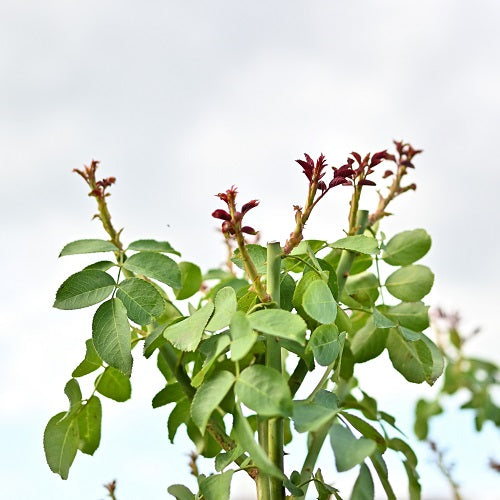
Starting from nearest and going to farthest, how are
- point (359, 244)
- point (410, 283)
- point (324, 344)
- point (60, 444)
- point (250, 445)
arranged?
point (250, 445)
point (324, 344)
point (359, 244)
point (60, 444)
point (410, 283)

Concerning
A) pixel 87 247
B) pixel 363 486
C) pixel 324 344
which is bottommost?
pixel 363 486

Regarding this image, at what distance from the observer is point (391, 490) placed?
92 centimetres

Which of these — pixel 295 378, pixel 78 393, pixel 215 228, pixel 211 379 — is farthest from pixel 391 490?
pixel 215 228

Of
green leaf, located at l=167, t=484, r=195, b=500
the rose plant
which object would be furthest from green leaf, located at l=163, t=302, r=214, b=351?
green leaf, located at l=167, t=484, r=195, b=500

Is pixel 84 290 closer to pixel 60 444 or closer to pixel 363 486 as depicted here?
pixel 60 444

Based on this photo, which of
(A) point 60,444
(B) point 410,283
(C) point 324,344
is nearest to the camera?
(C) point 324,344

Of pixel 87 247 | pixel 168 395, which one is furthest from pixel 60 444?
pixel 87 247

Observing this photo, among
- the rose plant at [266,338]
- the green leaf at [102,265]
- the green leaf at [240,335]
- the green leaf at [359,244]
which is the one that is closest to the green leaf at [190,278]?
the rose plant at [266,338]

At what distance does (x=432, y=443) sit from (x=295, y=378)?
1.09m

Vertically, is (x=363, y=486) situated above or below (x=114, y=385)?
below

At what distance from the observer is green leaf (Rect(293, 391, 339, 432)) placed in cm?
69

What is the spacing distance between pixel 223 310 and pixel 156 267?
0.19m

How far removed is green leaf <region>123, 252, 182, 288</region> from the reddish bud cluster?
16 centimetres

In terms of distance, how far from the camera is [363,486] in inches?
28.3
